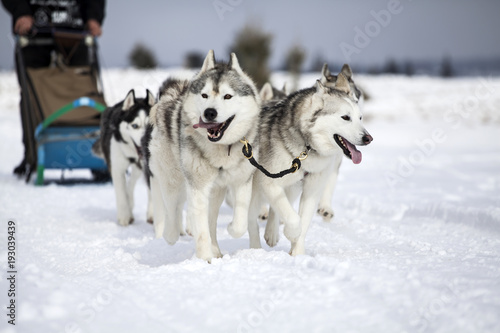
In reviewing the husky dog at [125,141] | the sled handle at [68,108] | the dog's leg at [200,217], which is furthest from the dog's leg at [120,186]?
the dog's leg at [200,217]

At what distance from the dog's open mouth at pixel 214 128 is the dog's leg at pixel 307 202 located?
2.66 ft

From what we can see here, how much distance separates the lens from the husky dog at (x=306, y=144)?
331 centimetres

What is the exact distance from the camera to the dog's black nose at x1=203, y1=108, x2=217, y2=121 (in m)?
2.93

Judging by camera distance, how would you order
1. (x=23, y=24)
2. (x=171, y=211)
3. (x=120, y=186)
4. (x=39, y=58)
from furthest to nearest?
(x=39, y=58) → (x=23, y=24) → (x=120, y=186) → (x=171, y=211)

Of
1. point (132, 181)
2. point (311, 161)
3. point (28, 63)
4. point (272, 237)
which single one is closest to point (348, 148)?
point (311, 161)

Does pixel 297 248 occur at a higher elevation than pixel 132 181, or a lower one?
higher

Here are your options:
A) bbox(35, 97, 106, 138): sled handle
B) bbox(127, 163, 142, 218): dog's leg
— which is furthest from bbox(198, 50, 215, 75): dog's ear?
bbox(35, 97, 106, 138): sled handle

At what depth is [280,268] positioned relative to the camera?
2732 mm

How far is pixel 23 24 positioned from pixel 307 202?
5.12 m

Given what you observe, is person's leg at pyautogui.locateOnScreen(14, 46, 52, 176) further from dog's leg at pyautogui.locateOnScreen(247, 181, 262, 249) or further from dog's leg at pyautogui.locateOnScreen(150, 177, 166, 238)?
dog's leg at pyautogui.locateOnScreen(247, 181, 262, 249)

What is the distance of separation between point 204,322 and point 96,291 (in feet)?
2.23

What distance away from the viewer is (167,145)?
377 centimetres

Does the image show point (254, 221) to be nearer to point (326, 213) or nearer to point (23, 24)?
point (326, 213)

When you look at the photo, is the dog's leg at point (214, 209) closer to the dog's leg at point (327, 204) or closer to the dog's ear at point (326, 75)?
the dog's leg at point (327, 204)
